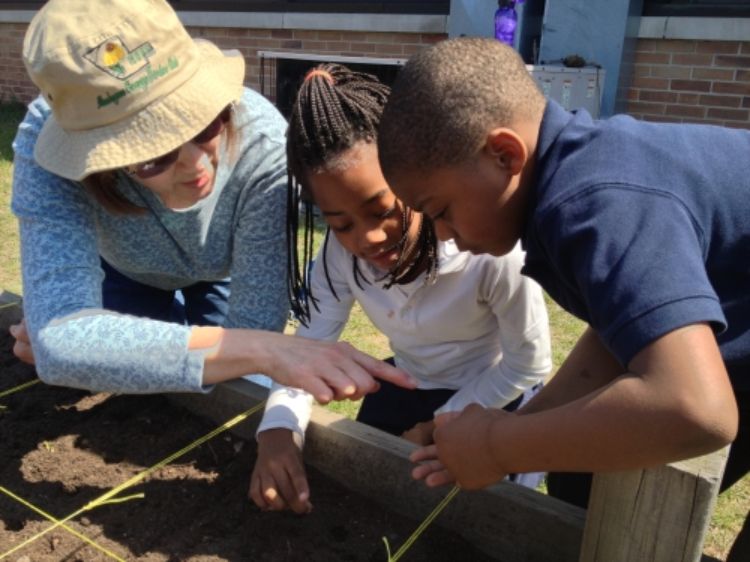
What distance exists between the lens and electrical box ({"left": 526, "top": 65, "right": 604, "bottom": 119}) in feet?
15.8

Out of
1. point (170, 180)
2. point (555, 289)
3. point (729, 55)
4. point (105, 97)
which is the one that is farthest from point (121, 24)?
point (729, 55)

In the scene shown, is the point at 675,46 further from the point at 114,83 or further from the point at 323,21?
the point at 114,83

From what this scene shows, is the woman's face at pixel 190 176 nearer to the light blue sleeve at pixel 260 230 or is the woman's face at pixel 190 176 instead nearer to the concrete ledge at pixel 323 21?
the light blue sleeve at pixel 260 230

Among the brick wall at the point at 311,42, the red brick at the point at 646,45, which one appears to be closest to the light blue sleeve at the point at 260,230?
the red brick at the point at 646,45

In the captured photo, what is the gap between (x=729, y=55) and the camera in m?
4.66

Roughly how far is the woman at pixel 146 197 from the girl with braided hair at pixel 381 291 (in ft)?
0.50

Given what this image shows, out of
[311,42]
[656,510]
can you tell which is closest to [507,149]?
[656,510]

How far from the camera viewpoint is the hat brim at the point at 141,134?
4.73 feet

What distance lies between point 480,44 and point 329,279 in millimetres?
773

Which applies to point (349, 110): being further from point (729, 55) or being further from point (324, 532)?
point (729, 55)

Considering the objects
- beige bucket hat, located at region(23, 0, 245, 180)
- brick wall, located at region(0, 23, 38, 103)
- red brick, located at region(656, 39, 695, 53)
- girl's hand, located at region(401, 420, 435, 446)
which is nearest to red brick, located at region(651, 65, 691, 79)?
red brick, located at region(656, 39, 695, 53)

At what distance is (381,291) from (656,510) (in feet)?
2.85

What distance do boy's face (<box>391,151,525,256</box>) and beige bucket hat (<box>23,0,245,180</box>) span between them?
0.52 metres

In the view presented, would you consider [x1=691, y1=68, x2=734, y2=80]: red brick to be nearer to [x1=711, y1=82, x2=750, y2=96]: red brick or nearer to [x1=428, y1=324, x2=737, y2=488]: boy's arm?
[x1=711, y1=82, x2=750, y2=96]: red brick
